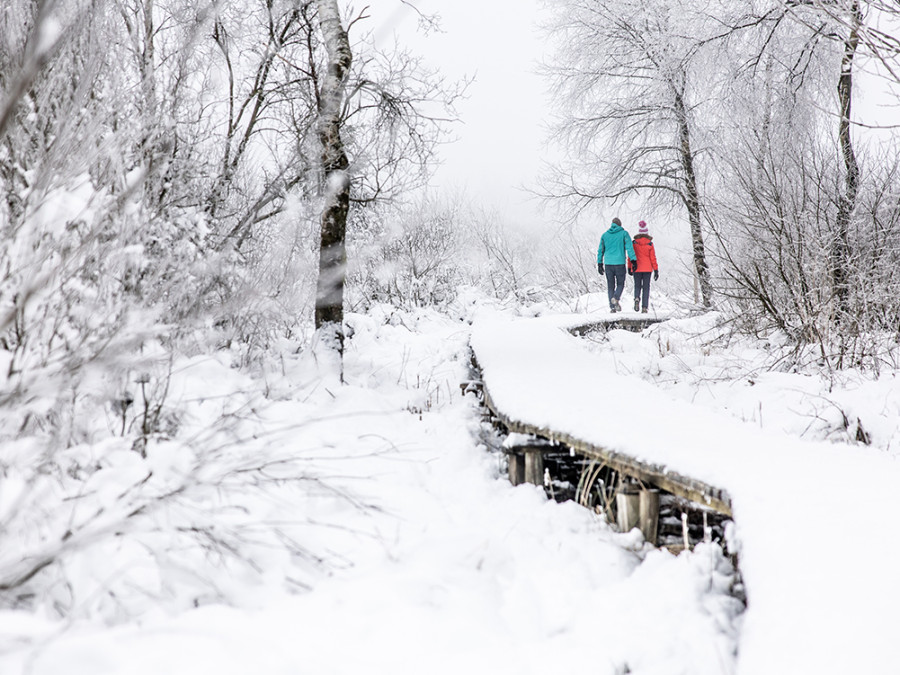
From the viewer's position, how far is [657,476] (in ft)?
8.26

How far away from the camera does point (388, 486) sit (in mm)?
3234

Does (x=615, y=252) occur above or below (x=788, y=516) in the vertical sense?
above

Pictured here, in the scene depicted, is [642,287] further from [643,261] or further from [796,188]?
[796,188]

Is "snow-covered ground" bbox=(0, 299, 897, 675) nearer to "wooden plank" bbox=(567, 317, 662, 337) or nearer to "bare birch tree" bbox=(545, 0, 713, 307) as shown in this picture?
"wooden plank" bbox=(567, 317, 662, 337)

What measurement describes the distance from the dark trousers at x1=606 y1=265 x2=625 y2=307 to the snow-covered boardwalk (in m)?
7.16

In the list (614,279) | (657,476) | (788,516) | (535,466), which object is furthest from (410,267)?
(788,516)

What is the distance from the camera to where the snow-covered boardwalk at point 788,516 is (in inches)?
58.9

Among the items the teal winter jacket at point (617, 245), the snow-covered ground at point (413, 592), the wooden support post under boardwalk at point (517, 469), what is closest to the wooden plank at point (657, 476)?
the snow-covered ground at point (413, 592)

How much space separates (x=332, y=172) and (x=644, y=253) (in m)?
6.74

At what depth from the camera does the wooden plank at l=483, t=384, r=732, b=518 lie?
88.4 inches

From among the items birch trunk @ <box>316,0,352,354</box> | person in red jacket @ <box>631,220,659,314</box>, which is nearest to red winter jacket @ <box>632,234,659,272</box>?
person in red jacket @ <box>631,220,659,314</box>

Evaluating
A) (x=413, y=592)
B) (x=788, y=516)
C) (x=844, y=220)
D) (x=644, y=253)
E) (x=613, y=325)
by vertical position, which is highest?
(x=644, y=253)

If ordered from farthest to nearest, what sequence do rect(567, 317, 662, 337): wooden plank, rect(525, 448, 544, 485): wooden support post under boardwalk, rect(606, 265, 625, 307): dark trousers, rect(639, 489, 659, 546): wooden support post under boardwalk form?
1. rect(606, 265, 625, 307): dark trousers
2. rect(567, 317, 662, 337): wooden plank
3. rect(525, 448, 544, 485): wooden support post under boardwalk
4. rect(639, 489, 659, 546): wooden support post under boardwalk

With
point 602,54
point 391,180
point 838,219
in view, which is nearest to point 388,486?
point 391,180
